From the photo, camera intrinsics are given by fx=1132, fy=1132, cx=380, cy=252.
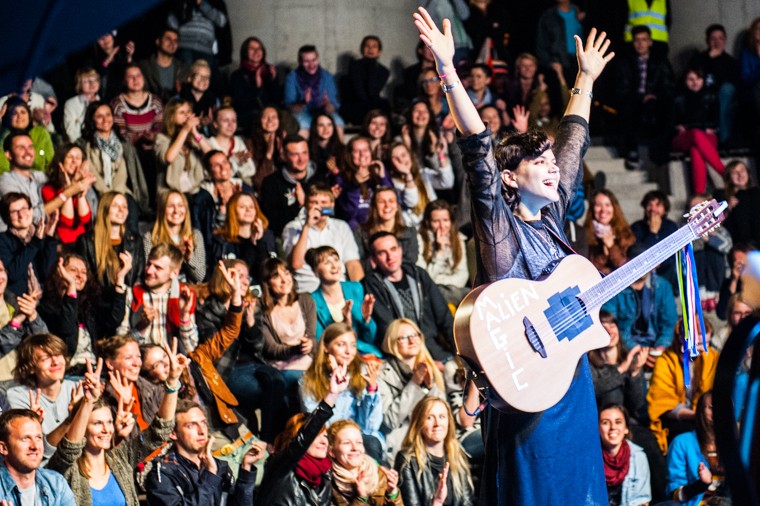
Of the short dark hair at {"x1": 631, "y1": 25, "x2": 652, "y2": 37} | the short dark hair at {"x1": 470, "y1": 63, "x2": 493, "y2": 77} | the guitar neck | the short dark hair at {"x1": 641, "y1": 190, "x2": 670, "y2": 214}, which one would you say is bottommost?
the guitar neck

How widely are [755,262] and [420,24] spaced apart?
5.59 ft

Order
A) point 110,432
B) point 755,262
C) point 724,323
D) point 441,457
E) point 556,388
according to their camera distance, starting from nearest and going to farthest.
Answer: point 755,262
point 556,388
point 110,432
point 441,457
point 724,323

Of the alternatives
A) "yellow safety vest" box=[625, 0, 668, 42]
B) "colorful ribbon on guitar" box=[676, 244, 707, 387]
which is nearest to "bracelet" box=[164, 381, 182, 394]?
"colorful ribbon on guitar" box=[676, 244, 707, 387]

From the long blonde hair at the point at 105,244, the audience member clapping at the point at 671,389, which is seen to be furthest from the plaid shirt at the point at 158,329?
the audience member clapping at the point at 671,389

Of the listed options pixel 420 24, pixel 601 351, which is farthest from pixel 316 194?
pixel 420 24

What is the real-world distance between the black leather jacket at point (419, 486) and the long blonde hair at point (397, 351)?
900mm

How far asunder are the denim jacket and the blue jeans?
172 cm

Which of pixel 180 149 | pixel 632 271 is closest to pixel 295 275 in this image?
pixel 180 149

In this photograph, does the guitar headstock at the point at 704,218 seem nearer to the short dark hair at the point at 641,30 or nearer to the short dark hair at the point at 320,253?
the short dark hair at the point at 320,253

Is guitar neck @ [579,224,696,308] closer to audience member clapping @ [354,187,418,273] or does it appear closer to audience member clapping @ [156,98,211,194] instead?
audience member clapping @ [354,187,418,273]

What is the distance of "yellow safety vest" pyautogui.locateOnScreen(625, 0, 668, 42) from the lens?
1234 cm

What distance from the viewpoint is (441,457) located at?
271 inches

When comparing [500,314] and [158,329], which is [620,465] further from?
[500,314]

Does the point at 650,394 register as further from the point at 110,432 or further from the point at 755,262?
the point at 755,262
